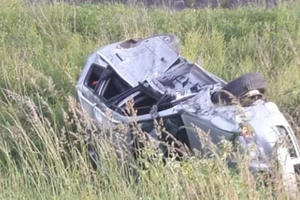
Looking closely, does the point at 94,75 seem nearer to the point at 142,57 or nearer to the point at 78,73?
the point at 142,57

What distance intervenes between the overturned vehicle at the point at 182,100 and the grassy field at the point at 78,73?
22cm

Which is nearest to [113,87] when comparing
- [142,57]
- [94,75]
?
[94,75]

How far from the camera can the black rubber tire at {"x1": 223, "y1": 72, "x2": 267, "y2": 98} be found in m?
5.15

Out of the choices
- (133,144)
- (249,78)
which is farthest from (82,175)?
(249,78)

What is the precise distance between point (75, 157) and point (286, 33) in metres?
4.39

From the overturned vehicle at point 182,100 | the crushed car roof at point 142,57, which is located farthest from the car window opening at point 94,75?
the crushed car roof at point 142,57

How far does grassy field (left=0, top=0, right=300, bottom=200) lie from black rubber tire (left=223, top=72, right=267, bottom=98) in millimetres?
533

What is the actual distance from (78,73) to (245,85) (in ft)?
8.51

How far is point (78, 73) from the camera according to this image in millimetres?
7309

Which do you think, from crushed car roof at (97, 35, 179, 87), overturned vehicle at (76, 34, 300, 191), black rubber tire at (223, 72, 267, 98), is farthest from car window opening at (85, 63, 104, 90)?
black rubber tire at (223, 72, 267, 98)

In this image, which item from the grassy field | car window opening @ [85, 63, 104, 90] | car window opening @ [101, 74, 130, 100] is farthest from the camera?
car window opening @ [85, 63, 104, 90]

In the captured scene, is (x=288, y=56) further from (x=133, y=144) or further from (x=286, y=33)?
(x=133, y=144)

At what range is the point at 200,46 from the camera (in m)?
8.15

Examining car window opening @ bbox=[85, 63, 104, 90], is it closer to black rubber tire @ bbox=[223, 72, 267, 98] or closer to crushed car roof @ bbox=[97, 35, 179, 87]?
crushed car roof @ bbox=[97, 35, 179, 87]
